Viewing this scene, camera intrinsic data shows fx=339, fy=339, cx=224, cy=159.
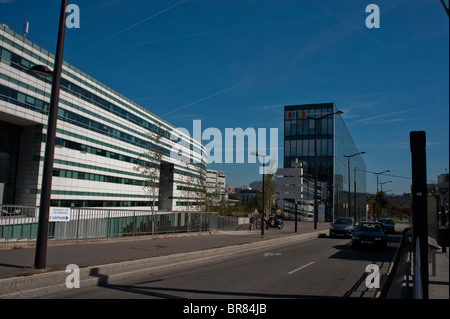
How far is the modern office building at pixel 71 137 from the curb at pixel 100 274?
1365cm

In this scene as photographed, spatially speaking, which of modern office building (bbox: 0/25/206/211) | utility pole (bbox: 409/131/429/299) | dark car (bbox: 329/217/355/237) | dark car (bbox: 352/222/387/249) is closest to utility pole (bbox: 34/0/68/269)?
utility pole (bbox: 409/131/429/299)

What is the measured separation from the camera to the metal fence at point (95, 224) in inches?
507

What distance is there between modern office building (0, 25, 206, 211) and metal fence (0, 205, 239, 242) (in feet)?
17.4

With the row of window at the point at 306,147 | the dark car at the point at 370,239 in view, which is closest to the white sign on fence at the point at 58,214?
the dark car at the point at 370,239

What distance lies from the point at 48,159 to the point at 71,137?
164ft

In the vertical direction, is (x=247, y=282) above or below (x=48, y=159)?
below

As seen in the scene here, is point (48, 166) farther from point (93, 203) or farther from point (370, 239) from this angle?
point (93, 203)

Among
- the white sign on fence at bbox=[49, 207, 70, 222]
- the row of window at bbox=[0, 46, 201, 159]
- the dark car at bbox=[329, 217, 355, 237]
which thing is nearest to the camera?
the white sign on fence at bbox=[49, 207, 70, 222]

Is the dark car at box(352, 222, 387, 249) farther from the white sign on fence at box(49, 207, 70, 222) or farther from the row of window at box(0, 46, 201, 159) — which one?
the row of window at box(0, 46, 201, 159)

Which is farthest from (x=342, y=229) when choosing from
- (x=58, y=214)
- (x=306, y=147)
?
(x=306, y=147)

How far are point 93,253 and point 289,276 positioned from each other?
646cm

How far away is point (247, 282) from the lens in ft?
27.9

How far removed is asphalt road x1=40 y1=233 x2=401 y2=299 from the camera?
283 inches
